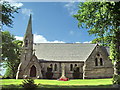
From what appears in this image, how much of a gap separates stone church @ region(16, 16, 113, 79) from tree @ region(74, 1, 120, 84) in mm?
10612

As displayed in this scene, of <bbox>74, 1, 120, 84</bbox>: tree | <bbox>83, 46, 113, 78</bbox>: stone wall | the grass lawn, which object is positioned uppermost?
<bbox>74, 1, 120, 84</bbox>: tree

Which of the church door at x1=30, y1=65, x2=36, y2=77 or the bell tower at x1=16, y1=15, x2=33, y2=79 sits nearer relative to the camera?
the church door at x1=30, y1=65, x2=36, y2=77

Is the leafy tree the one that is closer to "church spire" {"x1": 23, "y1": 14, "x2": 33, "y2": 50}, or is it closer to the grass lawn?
the grass lawn

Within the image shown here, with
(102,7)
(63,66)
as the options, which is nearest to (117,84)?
(102,7)

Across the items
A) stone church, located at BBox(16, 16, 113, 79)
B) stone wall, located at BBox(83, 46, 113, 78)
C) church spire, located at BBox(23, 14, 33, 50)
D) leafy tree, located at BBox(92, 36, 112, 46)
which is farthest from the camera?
church spire, located at BBox(23, 14, 33, 50)

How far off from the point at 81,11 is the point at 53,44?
46.8ft

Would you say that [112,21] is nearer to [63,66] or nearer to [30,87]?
[30,87]

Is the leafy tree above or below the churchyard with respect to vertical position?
above

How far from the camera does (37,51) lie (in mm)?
24125

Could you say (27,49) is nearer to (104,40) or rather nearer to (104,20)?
(104,40)

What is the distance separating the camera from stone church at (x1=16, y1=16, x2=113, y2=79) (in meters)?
21.3

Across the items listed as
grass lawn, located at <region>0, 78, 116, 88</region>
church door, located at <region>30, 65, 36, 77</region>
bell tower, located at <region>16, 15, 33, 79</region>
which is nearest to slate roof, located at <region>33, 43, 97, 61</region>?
bell tower, located at <region>16, 15, 33, 79</region>

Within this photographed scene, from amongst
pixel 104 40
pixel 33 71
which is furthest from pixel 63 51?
pixel 104 40

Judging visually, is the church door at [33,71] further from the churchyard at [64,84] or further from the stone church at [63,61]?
the churchyard at [64,84]
